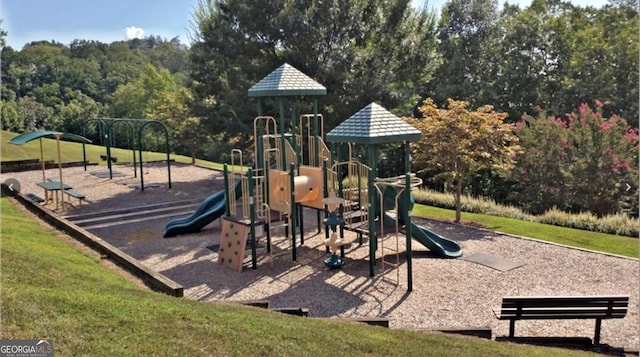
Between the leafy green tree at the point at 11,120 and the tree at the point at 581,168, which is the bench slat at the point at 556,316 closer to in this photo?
the tree at the point at 581,168

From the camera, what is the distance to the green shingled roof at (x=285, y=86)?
39.2 feet

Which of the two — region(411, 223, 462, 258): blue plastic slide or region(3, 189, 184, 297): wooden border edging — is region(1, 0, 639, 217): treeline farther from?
region(411, 223, 462, 258): blue plastic slide

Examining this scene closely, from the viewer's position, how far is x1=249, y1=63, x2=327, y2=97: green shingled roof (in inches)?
471

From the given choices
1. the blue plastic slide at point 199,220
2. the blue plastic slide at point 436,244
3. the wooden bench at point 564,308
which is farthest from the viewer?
the blue plastic slide at point 199,220

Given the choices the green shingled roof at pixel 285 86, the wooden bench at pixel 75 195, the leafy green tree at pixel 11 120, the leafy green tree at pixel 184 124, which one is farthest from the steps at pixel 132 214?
the leafy green tree at pixel 11 120

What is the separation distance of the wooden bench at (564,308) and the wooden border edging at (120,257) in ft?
17.1

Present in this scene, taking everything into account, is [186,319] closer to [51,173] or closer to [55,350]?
[55,350]

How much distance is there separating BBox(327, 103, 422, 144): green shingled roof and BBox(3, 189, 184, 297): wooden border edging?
4.16 m

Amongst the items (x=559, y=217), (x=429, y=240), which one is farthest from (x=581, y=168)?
(x=429, y=240)

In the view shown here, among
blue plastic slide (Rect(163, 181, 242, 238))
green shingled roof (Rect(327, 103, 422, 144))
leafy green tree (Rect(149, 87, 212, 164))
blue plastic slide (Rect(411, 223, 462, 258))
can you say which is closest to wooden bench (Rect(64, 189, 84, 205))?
blue plastic slide (Rect(163, 181, 242, 238))

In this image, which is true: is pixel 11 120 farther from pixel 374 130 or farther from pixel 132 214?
pixel 374 130

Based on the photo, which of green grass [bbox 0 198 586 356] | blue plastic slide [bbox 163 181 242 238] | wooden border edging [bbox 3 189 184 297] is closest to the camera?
green grass [bbox 0 198 586 356]

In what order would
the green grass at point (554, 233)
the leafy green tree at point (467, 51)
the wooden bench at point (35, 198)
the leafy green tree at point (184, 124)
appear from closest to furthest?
the green grass at point (554, 233)
the wooden bench at point (35, 198)
the leafy green tree at point (184, 124)
the leafy green tree at point (467, 51)

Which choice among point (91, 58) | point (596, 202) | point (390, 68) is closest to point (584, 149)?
point (596, 202)
